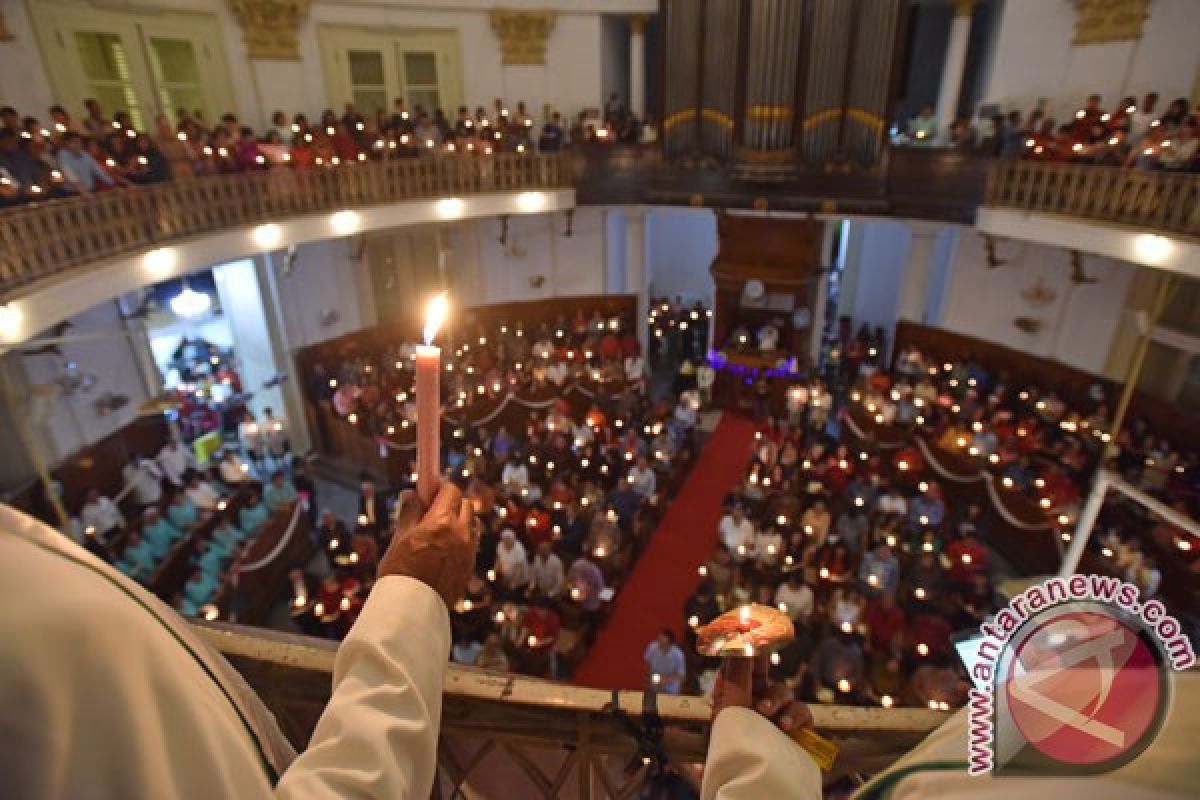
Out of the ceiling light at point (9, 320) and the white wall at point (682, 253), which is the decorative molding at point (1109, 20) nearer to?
the white wall at point (682, 253)

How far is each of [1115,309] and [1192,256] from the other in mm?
4113

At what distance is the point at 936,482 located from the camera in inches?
452

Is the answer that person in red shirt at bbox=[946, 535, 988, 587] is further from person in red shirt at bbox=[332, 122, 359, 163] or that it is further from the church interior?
person in red shirt at bbox=[332, 122, 359, 163]

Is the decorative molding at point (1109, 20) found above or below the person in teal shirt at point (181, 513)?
above

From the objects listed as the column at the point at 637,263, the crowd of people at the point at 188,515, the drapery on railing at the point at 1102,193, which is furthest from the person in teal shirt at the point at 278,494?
the drapery on railing at the point at 1102,193

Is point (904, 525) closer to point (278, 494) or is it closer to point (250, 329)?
point (278, 494)

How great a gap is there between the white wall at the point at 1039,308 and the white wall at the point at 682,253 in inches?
294

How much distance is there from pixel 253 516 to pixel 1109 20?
15.4 m

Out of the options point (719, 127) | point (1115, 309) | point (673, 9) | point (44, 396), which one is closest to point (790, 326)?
point (719, 127)

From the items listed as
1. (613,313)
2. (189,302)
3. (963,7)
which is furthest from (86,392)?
(963,7)

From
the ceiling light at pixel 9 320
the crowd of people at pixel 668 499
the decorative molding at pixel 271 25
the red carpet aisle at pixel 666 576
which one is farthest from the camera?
the decorative molding at pixel 271 25

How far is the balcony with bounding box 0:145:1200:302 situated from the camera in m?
7.83

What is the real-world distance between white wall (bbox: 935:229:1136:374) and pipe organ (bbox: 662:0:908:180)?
334 centimetres

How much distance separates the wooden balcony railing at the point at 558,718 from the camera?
5.05ft
